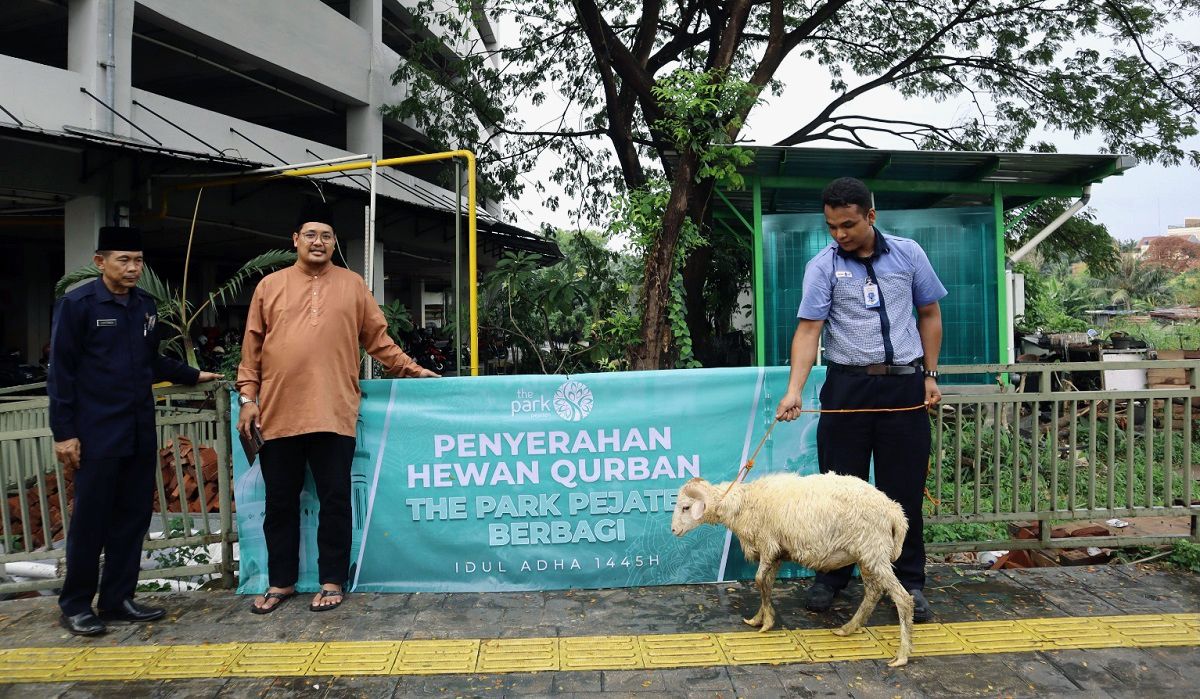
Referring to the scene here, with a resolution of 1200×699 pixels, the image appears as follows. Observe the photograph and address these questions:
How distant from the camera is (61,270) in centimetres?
1739

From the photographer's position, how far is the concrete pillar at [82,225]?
1034cm

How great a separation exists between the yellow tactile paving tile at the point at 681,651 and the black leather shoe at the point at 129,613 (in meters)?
2.38

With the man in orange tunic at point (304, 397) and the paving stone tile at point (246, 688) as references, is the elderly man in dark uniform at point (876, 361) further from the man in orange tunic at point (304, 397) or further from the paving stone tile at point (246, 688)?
the paving stone tile at point (246, 688)

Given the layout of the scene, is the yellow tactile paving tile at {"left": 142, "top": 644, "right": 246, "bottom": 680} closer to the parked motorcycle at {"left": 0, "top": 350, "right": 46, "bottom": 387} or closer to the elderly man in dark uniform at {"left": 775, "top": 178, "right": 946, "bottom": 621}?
the elderly man in dark uniform at {"left": 775, "top": 178, "right": 946, "bottom": 621}

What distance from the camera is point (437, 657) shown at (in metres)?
3.45

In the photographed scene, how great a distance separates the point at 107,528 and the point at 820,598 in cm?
346

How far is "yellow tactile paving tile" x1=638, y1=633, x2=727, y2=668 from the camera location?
10.9 ft

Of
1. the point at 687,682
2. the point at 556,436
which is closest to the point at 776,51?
the point at 556,436

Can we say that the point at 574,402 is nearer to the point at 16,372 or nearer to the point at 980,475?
the point at 980,475

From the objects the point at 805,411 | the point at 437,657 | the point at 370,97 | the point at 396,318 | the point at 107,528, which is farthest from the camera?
the point at 370,97

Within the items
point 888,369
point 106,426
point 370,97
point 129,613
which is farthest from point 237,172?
point 888,369

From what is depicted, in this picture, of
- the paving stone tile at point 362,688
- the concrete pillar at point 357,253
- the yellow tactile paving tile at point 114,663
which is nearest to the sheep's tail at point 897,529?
the paving stone tile at point 362,688

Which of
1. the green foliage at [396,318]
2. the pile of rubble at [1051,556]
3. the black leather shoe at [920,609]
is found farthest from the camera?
the green foliage at [396,318]

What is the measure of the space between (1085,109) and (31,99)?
15.3 meters
